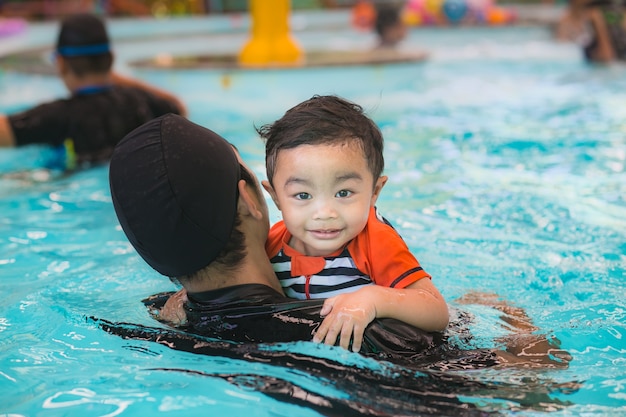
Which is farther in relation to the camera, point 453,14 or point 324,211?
point 453,14

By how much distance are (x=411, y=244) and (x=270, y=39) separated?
6.02m

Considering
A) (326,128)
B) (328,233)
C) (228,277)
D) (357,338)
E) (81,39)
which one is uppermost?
(81,39)

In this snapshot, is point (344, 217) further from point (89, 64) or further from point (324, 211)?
point (89, 64)

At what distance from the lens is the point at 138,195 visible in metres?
2.16

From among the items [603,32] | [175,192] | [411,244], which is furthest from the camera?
[603,32]

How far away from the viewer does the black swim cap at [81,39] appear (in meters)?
5.47

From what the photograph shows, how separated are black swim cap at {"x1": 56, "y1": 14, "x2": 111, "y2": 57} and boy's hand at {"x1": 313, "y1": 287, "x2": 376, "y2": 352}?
392 centimetres

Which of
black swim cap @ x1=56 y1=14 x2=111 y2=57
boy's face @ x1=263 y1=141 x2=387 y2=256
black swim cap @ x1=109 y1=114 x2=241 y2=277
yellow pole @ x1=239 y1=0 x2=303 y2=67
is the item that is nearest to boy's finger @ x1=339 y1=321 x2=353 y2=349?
boy's face @ x1=263 y1=141 x2=387 y2=256

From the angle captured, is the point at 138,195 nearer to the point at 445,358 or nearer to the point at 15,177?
the point at 445,358

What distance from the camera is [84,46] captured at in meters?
5.51

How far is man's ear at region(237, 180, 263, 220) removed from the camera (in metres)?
2.32

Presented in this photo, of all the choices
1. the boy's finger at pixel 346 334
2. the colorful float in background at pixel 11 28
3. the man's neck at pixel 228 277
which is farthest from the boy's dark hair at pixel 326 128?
the colorful float in background at pixel 11 28

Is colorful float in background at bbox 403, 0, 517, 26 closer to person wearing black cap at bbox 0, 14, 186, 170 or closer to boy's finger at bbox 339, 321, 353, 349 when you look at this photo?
person wearing black cap at bbox 0, 14, 186, 170

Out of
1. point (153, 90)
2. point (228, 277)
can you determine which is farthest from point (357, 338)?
point (153, 90)
